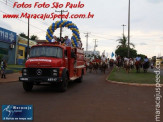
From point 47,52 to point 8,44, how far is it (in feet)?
78.3

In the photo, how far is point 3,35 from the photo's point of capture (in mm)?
31797

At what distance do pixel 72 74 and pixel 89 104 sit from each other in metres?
5.37

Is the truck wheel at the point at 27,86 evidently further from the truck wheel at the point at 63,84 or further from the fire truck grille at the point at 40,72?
the truck wheel at the point at 63,84

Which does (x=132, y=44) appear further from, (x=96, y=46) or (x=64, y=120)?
(x=64, y=120)

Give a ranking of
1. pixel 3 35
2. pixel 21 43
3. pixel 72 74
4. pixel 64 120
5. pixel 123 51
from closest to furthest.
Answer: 1. pixel 64 120
2. pixel 72 74
3. pixel 3 35
4. pixel 21 43
5. pixel 123 51

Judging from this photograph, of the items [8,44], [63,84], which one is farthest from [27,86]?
[8,44]

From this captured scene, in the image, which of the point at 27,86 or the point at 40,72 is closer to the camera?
the point at 40,72

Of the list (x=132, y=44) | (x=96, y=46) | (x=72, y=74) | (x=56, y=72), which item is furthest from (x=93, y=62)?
(x=96, y=46)

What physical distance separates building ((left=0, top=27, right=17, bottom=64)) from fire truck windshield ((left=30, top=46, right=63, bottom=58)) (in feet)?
66.5

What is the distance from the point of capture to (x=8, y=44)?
34031 millimetres

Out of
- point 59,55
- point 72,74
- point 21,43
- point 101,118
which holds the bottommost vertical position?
point 101,118

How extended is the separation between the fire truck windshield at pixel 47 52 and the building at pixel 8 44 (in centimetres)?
2026

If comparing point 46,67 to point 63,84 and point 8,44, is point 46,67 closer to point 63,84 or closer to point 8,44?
point 63,84

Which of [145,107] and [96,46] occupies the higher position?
[96,46]
